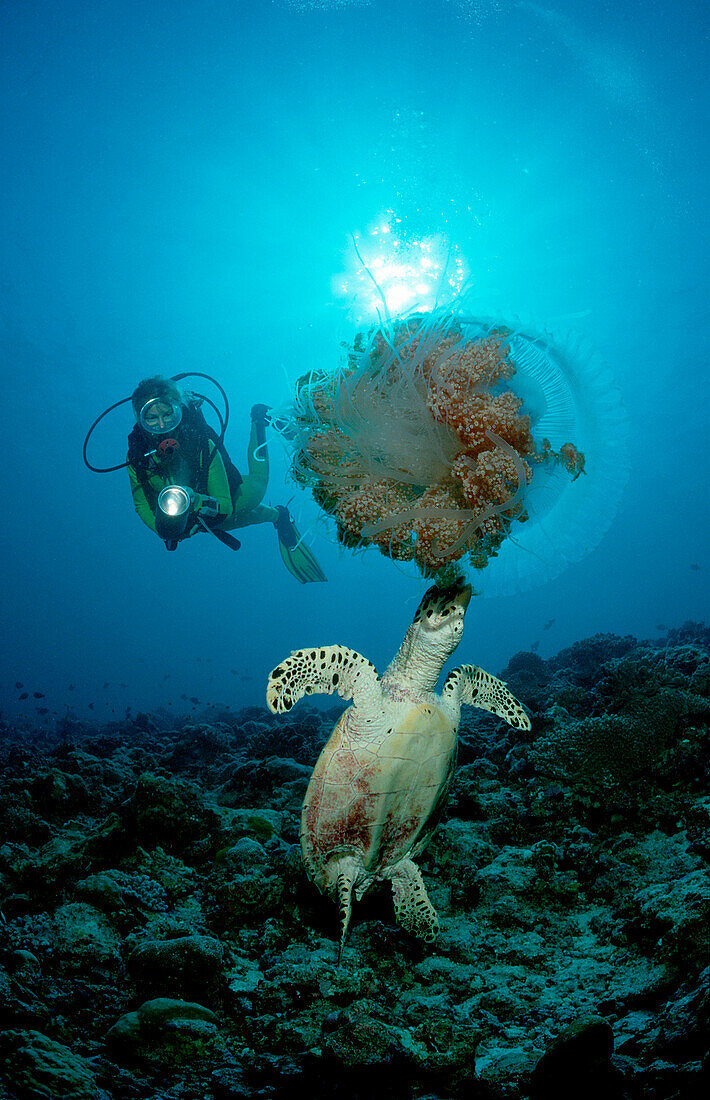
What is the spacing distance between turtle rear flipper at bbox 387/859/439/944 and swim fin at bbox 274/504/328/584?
749 centimetres

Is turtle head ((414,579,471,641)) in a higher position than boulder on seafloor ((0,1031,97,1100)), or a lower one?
higher

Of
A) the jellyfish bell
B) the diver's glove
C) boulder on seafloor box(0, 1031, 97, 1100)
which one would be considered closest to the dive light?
the diver's glove

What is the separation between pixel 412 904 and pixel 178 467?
7.91 m

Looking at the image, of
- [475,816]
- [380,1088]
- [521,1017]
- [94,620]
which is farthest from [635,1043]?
[94,620]

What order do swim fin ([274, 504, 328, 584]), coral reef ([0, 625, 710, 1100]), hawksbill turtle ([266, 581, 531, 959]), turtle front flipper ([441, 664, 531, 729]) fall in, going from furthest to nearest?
1. swim fin ([274, 504, 328, 584])
2. turtle front flipper ([441, 664, 531, 729])
3. hawksbill turtle ([266, 581, 531, 959])
4. coral reef ([0, 625, 710, 1100])

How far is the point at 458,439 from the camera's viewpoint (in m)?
2.21

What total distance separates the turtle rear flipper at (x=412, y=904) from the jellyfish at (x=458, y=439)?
2.01 meters

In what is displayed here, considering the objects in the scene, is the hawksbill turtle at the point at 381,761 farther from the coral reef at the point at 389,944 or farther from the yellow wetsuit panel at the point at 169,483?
the yellow wetsuit panel at the point at 169,483

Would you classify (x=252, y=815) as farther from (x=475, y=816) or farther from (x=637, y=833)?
(x=637, y=833)

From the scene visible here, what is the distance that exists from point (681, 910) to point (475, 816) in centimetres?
223

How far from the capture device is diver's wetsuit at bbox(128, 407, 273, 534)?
27.9 ft

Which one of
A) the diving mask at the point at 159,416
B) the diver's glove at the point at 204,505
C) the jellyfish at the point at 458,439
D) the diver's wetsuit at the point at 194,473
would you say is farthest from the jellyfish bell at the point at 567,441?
the diving mask at the point at 159,416

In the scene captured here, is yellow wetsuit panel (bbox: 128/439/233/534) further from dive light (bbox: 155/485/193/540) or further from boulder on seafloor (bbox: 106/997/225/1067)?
boulder on seafloor (bbox: 106/997/225/1067)

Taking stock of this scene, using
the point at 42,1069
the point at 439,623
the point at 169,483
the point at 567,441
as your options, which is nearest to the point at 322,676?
the point at 439,623
